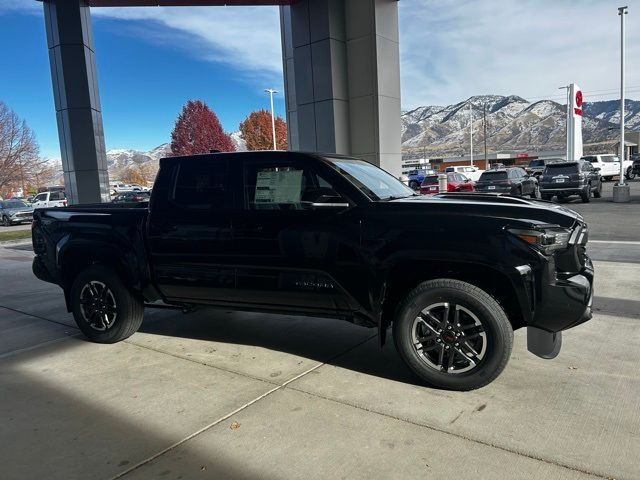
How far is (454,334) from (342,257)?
1033 millimetres

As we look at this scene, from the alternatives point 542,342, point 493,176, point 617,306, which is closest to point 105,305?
point 542,342

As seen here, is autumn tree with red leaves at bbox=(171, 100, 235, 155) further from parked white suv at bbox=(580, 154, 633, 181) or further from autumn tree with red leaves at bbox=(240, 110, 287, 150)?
parked white suv at bbox=(580, 154, 633, 181)

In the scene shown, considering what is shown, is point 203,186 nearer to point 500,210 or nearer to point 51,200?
point 500,210

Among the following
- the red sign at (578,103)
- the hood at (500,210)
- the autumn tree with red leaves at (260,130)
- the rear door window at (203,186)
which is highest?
the autumn tree with red leaves at (260,130)

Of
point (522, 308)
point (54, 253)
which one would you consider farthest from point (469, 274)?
point (54, 253)

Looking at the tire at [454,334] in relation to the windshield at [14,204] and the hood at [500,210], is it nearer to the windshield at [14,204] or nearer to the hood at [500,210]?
the hood at [500,210]

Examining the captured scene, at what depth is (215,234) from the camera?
14.9ft

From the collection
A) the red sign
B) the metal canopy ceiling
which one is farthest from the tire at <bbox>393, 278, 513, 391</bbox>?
the red sign

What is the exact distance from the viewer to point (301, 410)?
3533 millimetres

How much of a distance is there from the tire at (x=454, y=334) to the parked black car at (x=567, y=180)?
1873 cm

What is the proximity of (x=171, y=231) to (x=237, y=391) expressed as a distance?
1718 mm

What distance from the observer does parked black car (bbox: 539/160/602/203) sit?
19859 mm

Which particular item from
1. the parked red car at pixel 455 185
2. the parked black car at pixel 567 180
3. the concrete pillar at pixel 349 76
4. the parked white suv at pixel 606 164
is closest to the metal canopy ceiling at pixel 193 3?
the concrete pillar at pixel 349 76

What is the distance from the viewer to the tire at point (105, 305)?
16.6 ft
